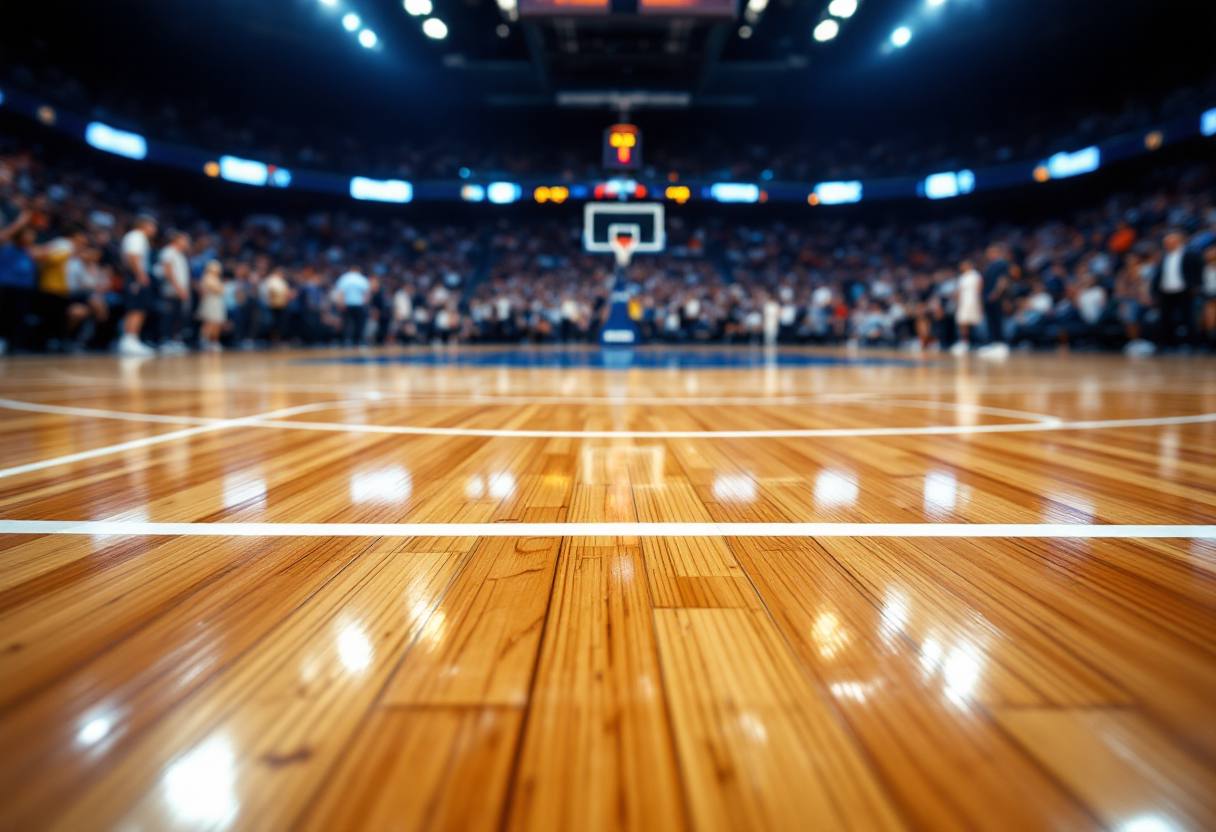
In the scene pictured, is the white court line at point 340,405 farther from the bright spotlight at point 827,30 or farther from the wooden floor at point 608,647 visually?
the bright spotlight at point 827,30

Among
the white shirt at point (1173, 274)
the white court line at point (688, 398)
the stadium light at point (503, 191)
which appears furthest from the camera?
the stadium light at point (503, 191)

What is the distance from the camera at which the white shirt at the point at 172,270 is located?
4.93 m

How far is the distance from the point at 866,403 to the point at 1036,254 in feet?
35.9

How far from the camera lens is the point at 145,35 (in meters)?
9.52

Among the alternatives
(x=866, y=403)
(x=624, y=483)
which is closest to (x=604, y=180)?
(x=866, y=403)

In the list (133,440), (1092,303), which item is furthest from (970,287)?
(133,440)

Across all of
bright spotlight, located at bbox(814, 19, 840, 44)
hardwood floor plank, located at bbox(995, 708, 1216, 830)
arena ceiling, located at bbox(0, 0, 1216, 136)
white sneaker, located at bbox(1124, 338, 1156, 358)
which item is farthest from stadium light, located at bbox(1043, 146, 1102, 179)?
hardwood floor plank, located at bbox(995, 708, 1216, 830)

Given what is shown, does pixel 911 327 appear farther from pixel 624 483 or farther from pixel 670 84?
pixel 624 483

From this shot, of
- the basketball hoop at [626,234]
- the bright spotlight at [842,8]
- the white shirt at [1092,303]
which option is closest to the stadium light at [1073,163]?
the white shirt at [1092,303]

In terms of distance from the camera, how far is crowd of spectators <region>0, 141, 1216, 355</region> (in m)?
5.49

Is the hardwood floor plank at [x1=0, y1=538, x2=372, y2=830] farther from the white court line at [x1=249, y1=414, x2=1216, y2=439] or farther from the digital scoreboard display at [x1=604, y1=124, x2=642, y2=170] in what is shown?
the digital scoreboard display at [x1=604, y1=124, x2=642, y2=170]

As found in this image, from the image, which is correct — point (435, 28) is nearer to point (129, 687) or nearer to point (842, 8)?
point (842, 8)

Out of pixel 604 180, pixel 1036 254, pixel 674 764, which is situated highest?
pixel 604 180

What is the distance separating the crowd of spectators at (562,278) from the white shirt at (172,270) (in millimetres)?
16
